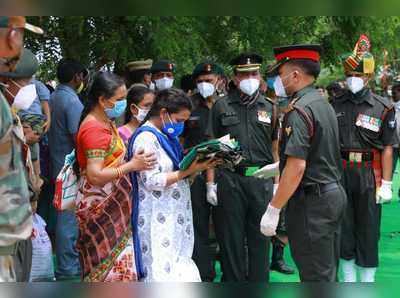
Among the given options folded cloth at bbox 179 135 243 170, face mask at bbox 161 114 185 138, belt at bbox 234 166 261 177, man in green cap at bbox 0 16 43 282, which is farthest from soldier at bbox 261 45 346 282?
man in green cap at bbox 0 16 43 282

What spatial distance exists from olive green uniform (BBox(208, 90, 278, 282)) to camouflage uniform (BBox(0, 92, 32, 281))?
9.96 ft

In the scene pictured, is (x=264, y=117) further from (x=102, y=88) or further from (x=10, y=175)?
(x=10, y=175)

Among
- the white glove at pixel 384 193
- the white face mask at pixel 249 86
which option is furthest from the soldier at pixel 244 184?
the white glove at pixel 384 193

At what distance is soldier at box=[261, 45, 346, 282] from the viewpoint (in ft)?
9.32

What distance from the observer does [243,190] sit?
409 cm

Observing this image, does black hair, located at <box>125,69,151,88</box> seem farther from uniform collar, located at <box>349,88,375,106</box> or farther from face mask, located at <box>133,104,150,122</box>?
uniform collar, located at <box>349,88,375,106</box>

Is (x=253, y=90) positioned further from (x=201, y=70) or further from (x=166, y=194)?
(x=166, y=194)

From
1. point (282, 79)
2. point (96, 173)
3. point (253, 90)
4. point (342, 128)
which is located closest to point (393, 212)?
point (342, 128)

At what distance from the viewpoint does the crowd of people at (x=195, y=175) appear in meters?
2.85

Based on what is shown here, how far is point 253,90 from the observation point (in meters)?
4.25

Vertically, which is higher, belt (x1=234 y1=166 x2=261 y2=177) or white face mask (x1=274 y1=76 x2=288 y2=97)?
white face mask (x1=274 y1=76 x2=288 y2=97)

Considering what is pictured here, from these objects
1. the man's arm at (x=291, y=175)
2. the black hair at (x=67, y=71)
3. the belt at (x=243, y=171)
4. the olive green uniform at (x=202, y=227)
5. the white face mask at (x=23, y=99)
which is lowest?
the olive green uniform at (x=202, y=227)

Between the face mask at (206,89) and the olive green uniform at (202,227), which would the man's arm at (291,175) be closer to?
the olive green uniform at (202,227)

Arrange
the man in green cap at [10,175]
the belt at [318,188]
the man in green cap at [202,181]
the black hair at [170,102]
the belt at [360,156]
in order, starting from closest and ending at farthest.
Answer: the man in green cap at [10,175]
the belt at [318,188]
the black hair at [170,102]
the belt at [360,156]
the man in green cap at [202,181]
